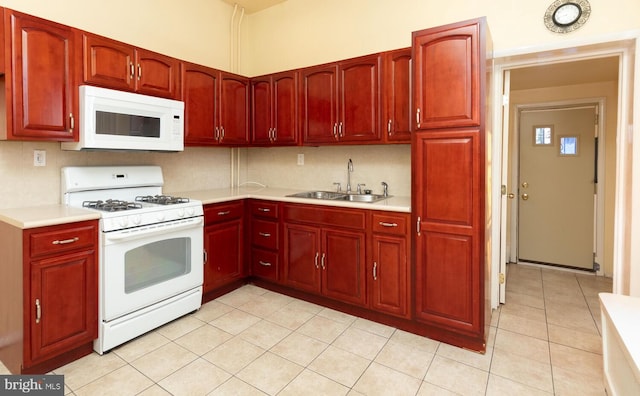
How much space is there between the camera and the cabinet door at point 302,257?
293 centimetres

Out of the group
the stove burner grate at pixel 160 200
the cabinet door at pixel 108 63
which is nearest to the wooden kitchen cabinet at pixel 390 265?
the stove burner grate at pixel 160 200

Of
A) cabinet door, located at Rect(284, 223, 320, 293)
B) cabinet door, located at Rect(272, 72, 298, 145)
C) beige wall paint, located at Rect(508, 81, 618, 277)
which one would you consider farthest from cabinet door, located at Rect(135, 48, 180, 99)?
beige wall paint, located at Rect(508, 81, 618, 277)

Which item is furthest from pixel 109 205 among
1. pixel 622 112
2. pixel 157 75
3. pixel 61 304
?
pixel 622 112

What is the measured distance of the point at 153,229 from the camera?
2.38m

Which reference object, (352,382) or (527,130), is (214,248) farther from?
(527,130)

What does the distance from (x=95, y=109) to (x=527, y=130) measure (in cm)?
449

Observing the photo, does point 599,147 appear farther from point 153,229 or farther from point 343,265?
point 153,229

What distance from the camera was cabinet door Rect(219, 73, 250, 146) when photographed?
11.0 ft

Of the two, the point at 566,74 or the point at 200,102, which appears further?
the point at 566,74

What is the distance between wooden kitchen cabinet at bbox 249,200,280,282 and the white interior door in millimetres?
3129

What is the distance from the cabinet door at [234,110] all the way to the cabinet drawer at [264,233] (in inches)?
34.1

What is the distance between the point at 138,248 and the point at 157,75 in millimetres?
1377

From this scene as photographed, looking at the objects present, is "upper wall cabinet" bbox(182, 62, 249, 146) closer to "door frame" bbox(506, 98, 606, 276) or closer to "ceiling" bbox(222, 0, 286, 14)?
"ceiling" bbox(222, 0, 286, 14)

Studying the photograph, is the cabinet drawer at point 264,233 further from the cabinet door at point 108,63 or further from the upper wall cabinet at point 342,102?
the cabinet door at point 108,63
